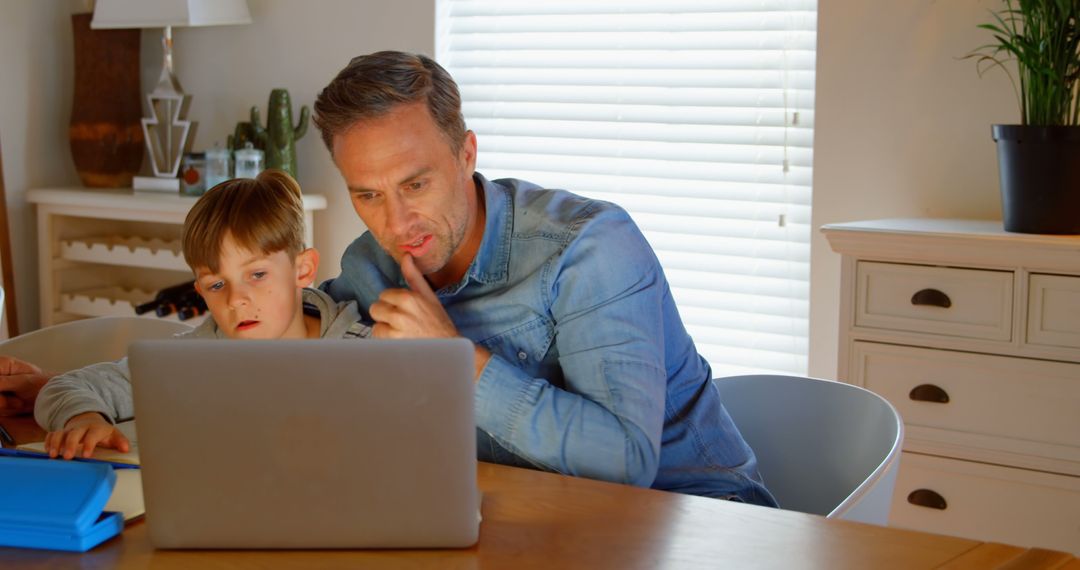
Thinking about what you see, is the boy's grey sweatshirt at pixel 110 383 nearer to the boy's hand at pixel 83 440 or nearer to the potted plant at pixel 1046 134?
the boy's hand at pixel 83 440

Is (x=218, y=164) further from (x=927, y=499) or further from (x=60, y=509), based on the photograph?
(x=60, y=509)

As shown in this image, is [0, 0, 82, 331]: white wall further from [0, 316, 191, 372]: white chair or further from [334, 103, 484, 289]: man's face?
[334, 103, 484, 289]: man's face

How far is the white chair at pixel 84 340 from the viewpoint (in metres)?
2.12

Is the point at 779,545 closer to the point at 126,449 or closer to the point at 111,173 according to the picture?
the point at 126,449

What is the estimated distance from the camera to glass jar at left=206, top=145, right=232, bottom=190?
3.59 meters

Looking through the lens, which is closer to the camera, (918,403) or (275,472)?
(275,472)

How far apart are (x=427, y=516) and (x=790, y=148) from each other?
2.22 meters

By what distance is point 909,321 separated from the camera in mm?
2457

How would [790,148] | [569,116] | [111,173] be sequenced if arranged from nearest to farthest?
1. [790,148]
2. [569,116]
3. [111,173]

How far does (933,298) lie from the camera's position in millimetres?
2414

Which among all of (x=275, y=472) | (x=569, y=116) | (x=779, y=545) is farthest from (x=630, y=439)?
(x=569, y=116)

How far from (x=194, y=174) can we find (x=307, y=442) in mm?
2793

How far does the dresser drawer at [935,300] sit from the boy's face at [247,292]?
1.32 metres

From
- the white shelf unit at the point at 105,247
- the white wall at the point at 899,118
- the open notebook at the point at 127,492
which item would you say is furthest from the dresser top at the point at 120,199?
the open notebook at the point at 127,492
